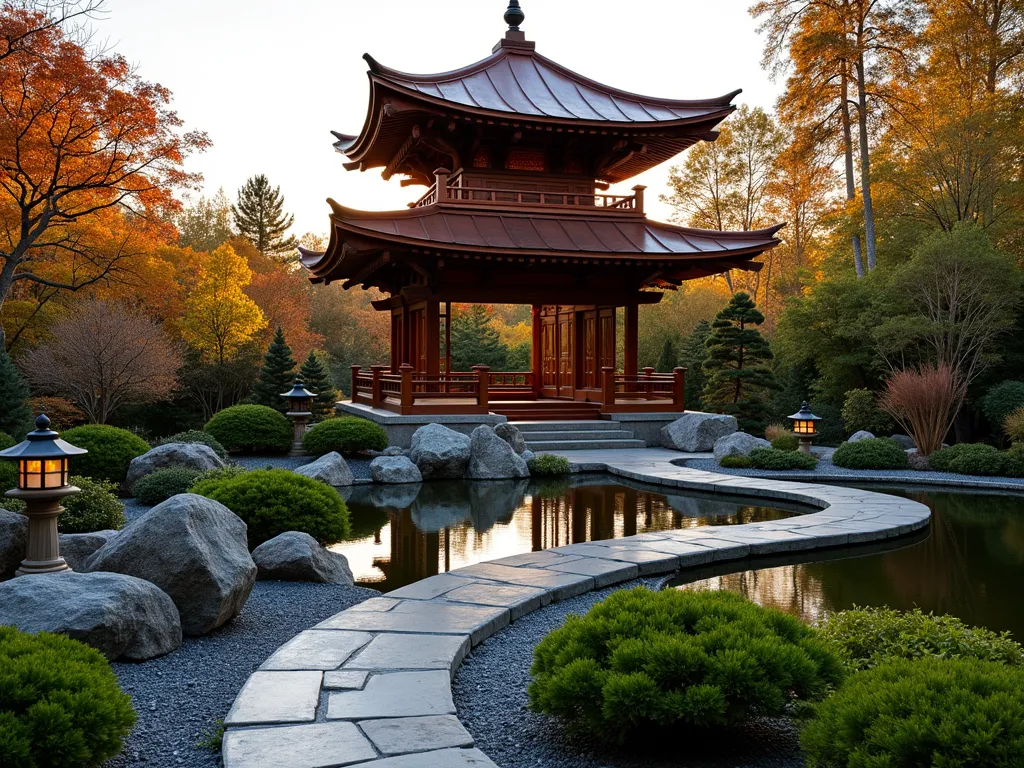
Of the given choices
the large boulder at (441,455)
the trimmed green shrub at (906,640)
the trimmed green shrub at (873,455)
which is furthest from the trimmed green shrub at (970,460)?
the trimmed green shrub at (906,640)

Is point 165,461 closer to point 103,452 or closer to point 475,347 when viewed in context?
point 103,452

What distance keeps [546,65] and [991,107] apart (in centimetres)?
1052

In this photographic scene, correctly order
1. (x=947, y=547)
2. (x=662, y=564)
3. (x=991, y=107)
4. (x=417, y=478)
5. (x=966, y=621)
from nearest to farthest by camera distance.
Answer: (x=966, y=621)
(x=662, y=564)
(x=947, y=547)
(x=417, y=478)
(x=991, y=107)

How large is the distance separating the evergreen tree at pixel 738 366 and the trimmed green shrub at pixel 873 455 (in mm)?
5109

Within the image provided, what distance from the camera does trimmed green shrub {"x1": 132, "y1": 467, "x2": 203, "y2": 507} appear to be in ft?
32.1

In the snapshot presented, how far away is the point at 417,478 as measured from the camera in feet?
Answer: 42.0

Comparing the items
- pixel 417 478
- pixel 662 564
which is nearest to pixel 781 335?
pixel 417 478

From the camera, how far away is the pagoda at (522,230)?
53.6ft

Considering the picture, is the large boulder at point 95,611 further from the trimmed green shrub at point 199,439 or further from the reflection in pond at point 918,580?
the trimmed green shrub at point 199,439

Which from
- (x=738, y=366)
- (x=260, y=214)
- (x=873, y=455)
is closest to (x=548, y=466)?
(x=873, y=455)

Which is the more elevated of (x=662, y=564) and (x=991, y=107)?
(x=991, y=107)

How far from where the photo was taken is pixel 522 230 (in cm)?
1744

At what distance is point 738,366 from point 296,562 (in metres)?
15.1

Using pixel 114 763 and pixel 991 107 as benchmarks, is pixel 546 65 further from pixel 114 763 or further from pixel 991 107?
pixel 114 763
